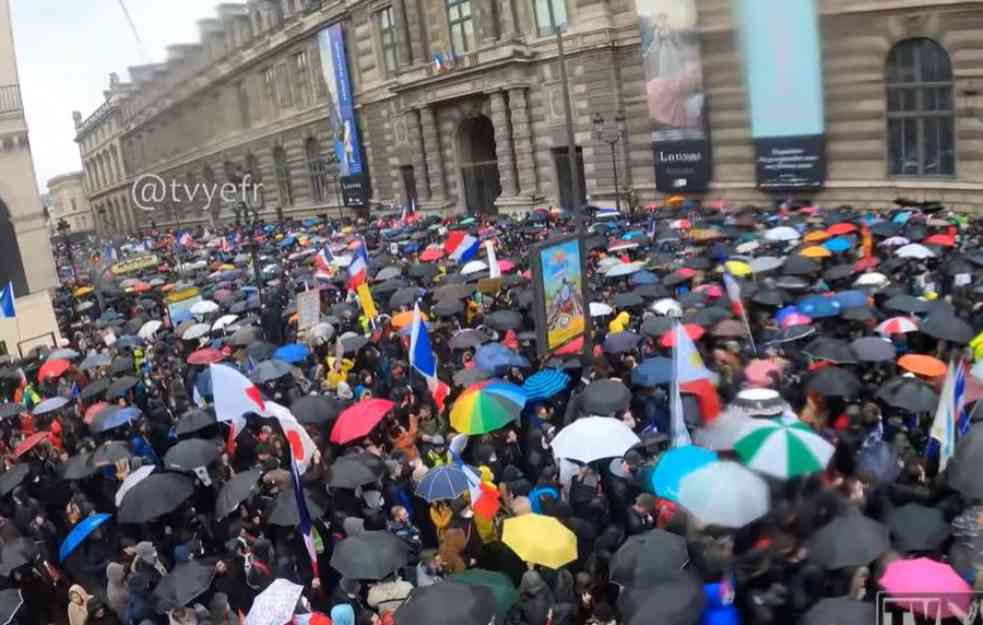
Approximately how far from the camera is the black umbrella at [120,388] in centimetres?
1205

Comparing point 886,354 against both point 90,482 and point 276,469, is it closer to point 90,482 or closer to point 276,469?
point 276,469

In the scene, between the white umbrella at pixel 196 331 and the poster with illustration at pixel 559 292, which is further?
the white umbrella at pixel 196 331

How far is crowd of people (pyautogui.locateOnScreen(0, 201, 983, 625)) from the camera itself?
19.3 feet

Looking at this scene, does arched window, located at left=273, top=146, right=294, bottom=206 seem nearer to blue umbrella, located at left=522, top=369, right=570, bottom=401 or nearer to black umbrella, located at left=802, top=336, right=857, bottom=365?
blue umbrella, located at left=522, top=369, right=570, bottom=401

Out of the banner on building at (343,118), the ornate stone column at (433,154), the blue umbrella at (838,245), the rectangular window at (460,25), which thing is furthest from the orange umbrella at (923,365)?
the banner on building at (343,118)

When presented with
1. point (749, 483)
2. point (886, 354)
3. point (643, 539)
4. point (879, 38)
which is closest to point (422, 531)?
point (643, 539)

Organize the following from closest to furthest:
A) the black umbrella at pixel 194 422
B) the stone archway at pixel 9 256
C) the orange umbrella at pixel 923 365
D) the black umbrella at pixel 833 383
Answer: the black umbrella at pixel 833 383, the orange umbrella at pixel 923 365, the black umbrella at pixel 194 422, the stone archway at pixel 9 256

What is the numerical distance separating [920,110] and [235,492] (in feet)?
68.9

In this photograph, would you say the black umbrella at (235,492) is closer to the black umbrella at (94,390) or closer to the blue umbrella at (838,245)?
the black umbrella at (94,390)

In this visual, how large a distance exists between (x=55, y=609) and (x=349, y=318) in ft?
25.5

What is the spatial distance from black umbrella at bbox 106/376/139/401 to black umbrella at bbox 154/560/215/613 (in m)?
5.89

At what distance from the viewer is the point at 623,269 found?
15164 millimetres

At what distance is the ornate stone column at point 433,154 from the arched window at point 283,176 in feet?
40.1

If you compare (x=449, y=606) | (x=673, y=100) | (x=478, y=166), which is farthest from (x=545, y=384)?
(x=478, y=166)
